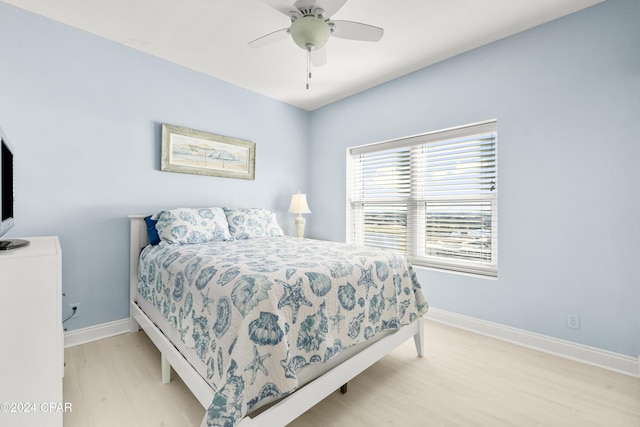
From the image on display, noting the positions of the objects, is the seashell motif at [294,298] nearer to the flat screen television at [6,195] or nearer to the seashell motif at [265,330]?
the seashell motif at [265,330]

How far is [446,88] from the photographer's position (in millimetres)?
2777

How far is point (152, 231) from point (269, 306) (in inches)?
72.1

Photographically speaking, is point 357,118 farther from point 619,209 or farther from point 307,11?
point 619,209

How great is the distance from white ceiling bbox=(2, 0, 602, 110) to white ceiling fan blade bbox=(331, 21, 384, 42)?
357 millimetres

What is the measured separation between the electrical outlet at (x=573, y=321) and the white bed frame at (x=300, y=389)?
1.08m

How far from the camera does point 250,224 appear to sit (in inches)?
118

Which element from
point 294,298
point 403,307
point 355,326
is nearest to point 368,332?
point 355,326

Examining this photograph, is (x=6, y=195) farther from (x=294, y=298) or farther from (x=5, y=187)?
(x=294, y=298)

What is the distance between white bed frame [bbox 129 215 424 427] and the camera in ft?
3.96

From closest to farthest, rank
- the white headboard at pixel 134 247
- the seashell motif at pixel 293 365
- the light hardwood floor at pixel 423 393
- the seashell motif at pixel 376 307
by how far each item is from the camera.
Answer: the seashell motif at pixel 293 365, the light hardwood floor at pixel 423 393, the seashell motif at pixel 376 307, the white headboard at pixel 134 247

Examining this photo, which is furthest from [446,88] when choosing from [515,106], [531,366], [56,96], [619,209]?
[56,96]

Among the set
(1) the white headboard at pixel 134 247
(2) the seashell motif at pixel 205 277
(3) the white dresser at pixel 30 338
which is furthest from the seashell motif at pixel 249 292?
(1) the white headboard at pixel 134 247

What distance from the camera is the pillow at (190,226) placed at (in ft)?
7.93

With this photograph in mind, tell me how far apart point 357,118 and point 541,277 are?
2.48 m
